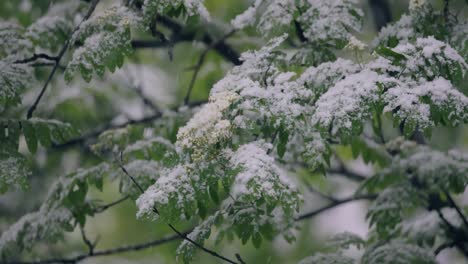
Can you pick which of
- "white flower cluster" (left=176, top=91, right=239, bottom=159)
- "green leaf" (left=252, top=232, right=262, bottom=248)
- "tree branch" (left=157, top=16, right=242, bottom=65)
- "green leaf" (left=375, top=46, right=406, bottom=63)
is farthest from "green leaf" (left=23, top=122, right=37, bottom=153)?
"green leaf" (left=375, top=46, right=406, bottom=63)

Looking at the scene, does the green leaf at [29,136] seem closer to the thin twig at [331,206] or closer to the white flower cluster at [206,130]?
the white flower cluster at [206,130]

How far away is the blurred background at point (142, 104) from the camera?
5008mm

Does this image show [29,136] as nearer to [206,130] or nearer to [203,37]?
[206,130]

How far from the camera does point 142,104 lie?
6.04 m

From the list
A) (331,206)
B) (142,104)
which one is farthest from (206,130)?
(142,104)

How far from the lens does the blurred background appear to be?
16.4 feet

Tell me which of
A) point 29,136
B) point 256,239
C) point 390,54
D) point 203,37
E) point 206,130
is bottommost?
point 29,136

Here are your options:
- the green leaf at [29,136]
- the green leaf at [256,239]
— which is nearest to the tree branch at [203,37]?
the green leaf at [29,136]

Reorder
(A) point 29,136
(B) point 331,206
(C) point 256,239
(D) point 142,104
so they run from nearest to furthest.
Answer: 1. (C) point 256,239
2. (A) point 29,136
3. (B) point 331,206
4. (D) point 142,104

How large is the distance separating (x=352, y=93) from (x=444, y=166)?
5.04 ft

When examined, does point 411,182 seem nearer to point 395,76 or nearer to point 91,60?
point 395,76

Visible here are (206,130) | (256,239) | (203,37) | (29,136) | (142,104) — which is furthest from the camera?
(142,104)

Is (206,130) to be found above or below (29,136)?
above

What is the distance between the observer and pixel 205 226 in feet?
9.29
